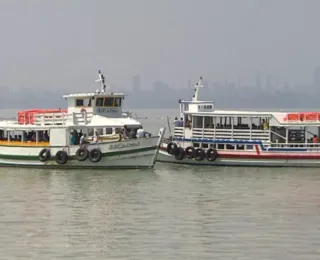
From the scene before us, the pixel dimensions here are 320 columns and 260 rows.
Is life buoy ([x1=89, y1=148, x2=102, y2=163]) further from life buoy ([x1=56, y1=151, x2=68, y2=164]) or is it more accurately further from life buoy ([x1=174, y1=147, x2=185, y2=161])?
life buoy ([x1=174, y1=147, x2=185, y2=161])

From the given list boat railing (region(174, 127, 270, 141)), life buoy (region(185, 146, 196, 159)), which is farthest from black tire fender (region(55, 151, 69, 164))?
boat railing (region(174, 127, 270, 141))

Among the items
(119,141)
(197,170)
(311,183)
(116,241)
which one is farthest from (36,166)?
(116,241)

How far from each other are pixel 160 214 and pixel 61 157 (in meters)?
14.3

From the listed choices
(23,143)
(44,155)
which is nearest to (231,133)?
(44,155)

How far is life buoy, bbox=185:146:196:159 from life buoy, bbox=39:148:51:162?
709cm

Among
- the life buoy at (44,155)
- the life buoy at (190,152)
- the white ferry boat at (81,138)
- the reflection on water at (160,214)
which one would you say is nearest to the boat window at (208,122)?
the life buoy at (190,152)

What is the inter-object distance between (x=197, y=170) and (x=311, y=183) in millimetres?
7213

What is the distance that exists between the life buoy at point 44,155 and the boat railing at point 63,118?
5.32 ft

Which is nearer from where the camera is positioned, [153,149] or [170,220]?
[170,220]

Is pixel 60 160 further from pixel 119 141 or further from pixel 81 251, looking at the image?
pixel 81 251

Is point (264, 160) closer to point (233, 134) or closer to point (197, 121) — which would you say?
point (233, 134)

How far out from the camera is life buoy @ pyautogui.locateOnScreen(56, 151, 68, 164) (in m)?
42.8

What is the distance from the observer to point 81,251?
23.4m

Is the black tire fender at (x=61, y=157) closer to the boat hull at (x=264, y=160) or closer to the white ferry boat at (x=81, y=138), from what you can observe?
the white ferry boat at (x=81, y=138)
